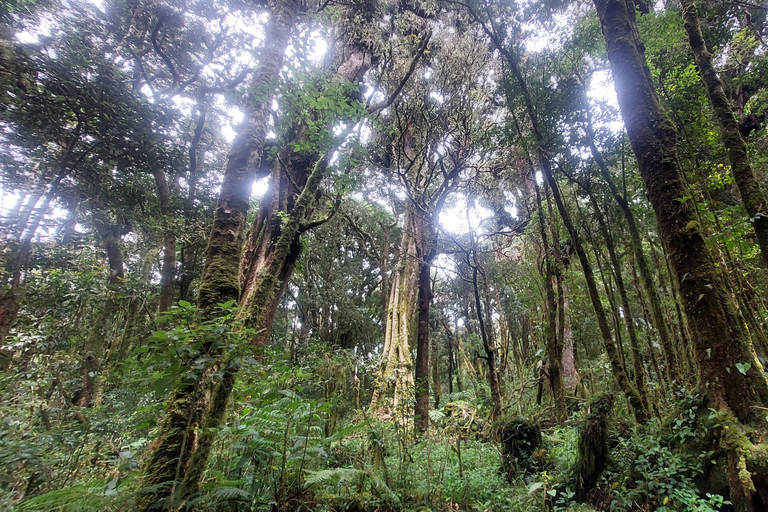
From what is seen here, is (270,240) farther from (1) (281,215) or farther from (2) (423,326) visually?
(2) (423,326)

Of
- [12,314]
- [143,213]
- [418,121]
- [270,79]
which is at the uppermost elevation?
[418,121]

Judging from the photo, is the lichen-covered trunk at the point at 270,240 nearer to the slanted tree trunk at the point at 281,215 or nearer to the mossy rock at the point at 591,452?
the slanted tree trunk at the point at 281,215

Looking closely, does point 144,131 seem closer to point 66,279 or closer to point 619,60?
point 66,279

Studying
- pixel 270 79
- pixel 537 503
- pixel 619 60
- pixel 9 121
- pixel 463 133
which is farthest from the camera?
pixel 463 133

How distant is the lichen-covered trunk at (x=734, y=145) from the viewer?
9.22ft

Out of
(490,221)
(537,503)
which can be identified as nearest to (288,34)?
(537,503)

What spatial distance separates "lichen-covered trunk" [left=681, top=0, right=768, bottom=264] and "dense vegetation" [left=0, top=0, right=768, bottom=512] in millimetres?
23

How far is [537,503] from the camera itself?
3006mm

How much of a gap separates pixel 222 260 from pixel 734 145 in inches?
209

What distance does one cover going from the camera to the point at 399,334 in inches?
364

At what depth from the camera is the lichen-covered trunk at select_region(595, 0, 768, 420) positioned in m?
2.45

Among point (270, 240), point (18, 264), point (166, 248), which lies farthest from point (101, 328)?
point (270, 240)

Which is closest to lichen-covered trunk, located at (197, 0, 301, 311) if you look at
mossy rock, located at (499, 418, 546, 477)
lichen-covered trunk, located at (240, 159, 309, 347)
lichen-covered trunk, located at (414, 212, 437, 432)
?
lichen-covered trunk, located at (240, 159, 309, 347)

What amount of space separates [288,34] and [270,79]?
41.2 inches
